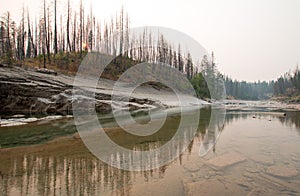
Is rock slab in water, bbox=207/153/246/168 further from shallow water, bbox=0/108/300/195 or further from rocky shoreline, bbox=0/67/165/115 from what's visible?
rocky shoreline, bbox=0/67/165/115

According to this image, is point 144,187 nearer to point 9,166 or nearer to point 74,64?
point 9,166

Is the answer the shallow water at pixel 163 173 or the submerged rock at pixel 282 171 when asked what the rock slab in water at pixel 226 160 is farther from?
the submerged rock at pixel 282 171

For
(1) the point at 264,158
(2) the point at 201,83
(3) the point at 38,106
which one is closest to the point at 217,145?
(1) the point at 264,158

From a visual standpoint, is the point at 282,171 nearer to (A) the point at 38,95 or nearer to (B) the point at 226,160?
(B) the point at 226,160

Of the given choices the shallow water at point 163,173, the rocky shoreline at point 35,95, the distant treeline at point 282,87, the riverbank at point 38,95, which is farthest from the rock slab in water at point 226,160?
the distant treeline at point 282,87

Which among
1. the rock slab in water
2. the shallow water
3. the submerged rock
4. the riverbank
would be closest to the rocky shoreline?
the riverbank

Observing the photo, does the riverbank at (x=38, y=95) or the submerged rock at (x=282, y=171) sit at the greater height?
the riverbank at (x=38, y=95)

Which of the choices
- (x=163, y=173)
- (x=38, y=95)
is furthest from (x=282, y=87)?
(x=163, y=173)

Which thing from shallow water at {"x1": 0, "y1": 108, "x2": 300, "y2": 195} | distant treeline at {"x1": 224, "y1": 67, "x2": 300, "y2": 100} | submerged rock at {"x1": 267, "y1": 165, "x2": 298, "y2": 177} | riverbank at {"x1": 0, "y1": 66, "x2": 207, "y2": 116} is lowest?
submerged rock at {"x1": 267, "y1": 165, "x2": 298, "y2": 177}

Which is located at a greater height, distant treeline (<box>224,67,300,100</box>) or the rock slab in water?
distant treeline (<box>224,67,300,100</box>)

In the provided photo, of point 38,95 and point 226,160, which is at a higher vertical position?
point 38,95

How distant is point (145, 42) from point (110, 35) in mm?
13741

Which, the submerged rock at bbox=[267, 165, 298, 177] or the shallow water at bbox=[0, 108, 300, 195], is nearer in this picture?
the shallow water at bbox=[0, 108, 300, 195]

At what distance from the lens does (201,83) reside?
2307 inches
